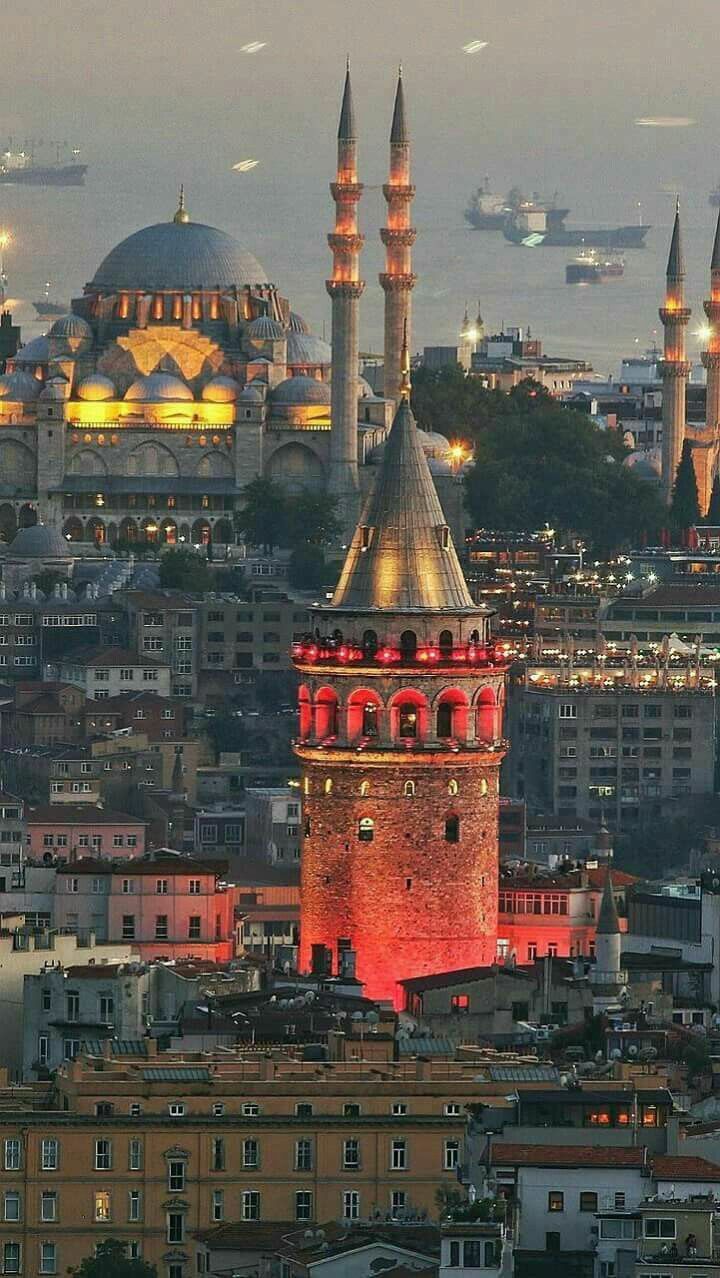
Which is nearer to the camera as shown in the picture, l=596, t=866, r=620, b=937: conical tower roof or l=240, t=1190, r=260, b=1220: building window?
l=240, t=1190, r=260, b=1220: building window

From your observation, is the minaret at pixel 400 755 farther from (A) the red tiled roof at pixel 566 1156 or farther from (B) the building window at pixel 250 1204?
(A) the red tiled roof at pixel 566 1156

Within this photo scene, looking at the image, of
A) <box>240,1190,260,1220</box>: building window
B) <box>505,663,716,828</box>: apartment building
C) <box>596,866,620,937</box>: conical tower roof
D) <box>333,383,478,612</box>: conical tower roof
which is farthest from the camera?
<box>505,663,716,828</box>: apartment building

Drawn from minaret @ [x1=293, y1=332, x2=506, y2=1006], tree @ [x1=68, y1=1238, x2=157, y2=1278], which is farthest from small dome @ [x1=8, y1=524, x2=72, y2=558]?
tree @ [x1=68, y1=1238, x2=157, y2=1278]

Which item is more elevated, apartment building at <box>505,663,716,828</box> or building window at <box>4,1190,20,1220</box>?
apartment building at <box>505,663,716,828</box>

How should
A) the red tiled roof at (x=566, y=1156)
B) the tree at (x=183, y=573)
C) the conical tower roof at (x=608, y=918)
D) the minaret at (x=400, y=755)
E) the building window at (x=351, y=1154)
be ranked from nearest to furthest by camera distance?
the red tiled roof at (x=566, y=1156)
the building window at (x=351, y=1154)
the minaret at (x=400, y=755)
the conical tower roof at (x=608, y=918)
the tree at (x=183, y=573)

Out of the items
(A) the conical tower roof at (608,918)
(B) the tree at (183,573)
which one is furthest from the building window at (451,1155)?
(B) the tree at (183,573)

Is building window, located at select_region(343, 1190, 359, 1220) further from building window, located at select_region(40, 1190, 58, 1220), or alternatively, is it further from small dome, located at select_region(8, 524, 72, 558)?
small dome, located at select_region(8, 524, 72, 558)

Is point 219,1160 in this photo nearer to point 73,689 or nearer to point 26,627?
point 73,689
